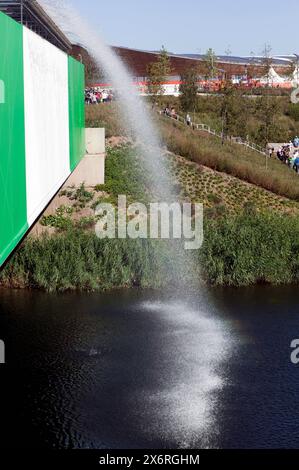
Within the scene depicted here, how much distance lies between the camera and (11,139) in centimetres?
1573

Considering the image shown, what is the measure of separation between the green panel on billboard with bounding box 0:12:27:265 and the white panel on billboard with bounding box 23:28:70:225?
0.82 meters

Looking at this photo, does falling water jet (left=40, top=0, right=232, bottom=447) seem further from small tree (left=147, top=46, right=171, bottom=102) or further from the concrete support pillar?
small tree (left=147, top=46, right=171, bottom=102)

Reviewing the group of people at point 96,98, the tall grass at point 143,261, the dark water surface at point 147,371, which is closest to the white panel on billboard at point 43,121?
the dark water surface at point 147,371

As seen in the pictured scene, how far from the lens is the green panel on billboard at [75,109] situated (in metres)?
29.6

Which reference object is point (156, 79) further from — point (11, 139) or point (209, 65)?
point (11, 139)

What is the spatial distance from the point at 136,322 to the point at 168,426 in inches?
379

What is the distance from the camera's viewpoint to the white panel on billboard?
18.1m

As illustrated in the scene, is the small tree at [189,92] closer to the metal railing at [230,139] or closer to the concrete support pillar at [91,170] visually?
the metal railing at [230,139]

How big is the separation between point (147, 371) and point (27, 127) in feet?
33.2

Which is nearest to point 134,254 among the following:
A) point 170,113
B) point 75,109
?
point 75,109

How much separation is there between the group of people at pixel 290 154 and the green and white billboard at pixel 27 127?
1188 inches
